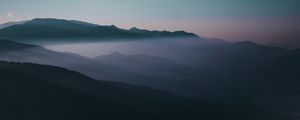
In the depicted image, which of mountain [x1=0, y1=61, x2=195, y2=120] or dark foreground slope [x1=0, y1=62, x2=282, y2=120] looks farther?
dark foreground slope [x1=0, y1=62, x2=282, y2=120]

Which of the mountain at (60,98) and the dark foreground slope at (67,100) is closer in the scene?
the mountain at (60,98)

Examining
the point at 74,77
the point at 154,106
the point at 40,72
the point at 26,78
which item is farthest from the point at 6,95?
the point at 154,106

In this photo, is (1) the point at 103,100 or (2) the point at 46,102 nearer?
(2) the point at 46,102

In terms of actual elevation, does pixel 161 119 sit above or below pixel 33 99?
below

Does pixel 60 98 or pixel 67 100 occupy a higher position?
pixel 60 98

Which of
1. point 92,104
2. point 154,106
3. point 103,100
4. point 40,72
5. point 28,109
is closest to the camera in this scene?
point 28,109

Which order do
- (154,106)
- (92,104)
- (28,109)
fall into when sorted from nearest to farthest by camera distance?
(28,109) → (92,104) → (154,106)

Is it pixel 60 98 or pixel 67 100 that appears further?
pixel 67 100

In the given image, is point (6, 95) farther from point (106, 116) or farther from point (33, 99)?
point (106, 116)
